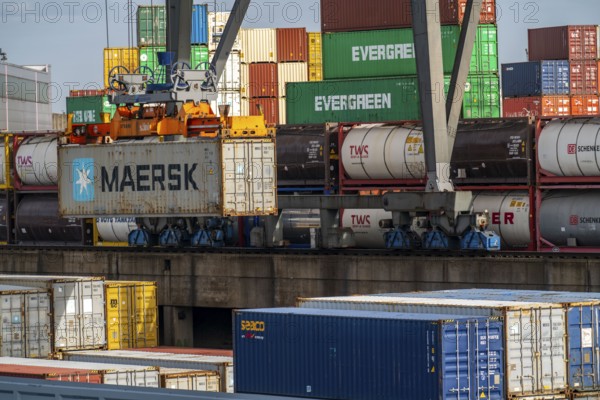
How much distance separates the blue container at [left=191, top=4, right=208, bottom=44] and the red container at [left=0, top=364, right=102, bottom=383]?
50.9m

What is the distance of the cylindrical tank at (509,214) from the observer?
5056 cm

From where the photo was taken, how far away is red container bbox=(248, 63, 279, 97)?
79125 millimetres

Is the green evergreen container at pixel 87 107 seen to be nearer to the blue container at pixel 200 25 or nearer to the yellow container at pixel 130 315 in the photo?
the blue container at pixel 200 25

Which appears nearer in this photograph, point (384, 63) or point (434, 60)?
point (434, 60)

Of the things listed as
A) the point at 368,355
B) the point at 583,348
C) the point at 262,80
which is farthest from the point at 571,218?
the point at 262,80

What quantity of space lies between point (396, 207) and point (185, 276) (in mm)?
10032

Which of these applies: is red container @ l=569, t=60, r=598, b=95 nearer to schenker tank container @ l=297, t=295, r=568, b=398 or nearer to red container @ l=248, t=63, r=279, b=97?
red container @ l=248, t=63, r=279, b=97

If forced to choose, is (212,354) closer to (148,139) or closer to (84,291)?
(84,291)

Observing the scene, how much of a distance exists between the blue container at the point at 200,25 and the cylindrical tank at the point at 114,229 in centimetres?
2080

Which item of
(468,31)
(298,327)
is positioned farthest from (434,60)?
(298,327)

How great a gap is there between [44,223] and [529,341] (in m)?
38.5

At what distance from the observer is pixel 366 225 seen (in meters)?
56.0

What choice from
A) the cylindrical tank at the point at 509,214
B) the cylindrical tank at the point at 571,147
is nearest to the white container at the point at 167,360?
the cylindrical tank at the point at 509,214

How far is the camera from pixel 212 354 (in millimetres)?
39312
